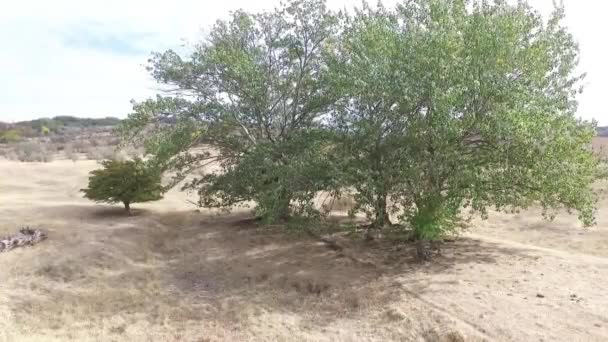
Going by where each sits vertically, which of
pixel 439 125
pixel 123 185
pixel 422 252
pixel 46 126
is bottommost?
pixel 422 252

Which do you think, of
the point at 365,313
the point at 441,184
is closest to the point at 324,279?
the point at 365,313

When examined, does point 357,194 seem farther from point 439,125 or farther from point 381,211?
point 439,125

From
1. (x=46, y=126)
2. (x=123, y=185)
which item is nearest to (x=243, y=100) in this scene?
(x=123, y=185)

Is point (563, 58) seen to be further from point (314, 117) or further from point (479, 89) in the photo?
point (314, 117)

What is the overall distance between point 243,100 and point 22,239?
17.5 ft

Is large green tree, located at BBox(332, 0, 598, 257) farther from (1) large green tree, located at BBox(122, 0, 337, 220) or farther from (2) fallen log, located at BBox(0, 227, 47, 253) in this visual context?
(2) fallen log, located at BBox(0, 227, 47, 253)

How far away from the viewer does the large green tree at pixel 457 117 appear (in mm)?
8734

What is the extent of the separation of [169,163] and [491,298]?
7728 millimetres

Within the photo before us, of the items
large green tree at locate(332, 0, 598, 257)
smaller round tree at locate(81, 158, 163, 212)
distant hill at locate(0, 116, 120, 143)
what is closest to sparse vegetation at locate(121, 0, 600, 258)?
large green tree at locate(332, 0, 598, 257)

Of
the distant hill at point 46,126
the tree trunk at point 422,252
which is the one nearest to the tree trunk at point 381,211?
the tree trunk at point 422,252

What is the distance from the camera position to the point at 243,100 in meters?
13.0

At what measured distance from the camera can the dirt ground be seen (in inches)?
316

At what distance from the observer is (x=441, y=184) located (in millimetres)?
9523

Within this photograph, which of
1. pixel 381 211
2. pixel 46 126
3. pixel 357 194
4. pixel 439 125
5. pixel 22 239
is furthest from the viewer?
pixel 46 126
